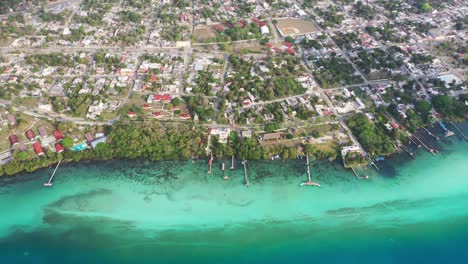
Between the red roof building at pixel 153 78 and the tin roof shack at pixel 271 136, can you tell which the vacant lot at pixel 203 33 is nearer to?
the red roof building at pixel 153 78

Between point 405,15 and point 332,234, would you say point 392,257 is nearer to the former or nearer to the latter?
point 332,234

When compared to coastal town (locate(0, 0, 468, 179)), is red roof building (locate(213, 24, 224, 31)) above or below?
above

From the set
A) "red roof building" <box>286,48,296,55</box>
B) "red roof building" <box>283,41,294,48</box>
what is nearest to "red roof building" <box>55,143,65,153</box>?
"red roof building" <box>286,48,296,55</box>

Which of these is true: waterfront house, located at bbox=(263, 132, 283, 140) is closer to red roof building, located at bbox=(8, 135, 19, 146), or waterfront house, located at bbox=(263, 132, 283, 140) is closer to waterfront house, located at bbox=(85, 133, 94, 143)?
waterfront house, located at bbox=(85, 133, 94, 143)

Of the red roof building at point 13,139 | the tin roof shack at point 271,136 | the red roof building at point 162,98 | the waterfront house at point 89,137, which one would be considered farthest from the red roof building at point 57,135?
the tin roof shack at point 271,136

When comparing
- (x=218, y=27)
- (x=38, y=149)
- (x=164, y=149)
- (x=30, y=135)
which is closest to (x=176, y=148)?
(x=164, y=149)

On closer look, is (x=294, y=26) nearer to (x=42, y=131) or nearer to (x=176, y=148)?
(x=176, y=148)
